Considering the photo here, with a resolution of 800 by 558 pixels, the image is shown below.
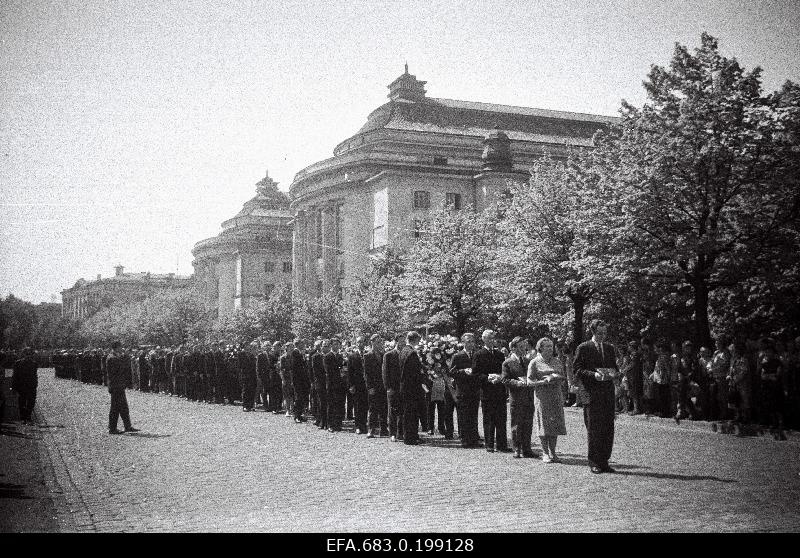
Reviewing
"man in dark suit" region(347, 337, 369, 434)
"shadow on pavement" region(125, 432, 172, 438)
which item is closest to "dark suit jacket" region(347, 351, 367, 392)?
"man in dark suit" region(347, 337, 369, 434)

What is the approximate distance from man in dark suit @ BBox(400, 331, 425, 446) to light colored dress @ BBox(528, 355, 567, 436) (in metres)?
3.32

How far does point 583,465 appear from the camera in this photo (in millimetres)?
11656

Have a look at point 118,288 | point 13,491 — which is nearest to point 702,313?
point 13,491

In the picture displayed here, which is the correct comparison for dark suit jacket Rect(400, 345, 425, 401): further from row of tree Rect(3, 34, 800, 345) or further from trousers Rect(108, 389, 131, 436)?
row of tree Rect(3, 34, 800, 345)

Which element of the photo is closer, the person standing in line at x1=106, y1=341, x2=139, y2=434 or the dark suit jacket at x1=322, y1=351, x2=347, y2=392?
the person standing in line at x1=106, y1=341, x2=139, y2=434

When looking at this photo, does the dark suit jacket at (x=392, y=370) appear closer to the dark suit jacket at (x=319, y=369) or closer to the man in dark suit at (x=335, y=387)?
the man in dark suit at (x=335, y=387)

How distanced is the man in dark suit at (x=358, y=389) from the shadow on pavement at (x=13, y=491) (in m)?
8.13

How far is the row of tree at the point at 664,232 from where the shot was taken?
21.4m

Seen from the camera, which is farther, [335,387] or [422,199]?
[422,199]

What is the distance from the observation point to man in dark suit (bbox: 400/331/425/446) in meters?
15.2

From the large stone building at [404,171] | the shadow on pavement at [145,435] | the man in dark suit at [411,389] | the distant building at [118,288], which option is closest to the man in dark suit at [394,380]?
the man in dark suit at [411,389]

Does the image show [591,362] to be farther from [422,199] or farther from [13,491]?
[422,199]

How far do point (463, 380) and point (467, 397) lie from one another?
1.13 ft

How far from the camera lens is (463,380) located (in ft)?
48.3
